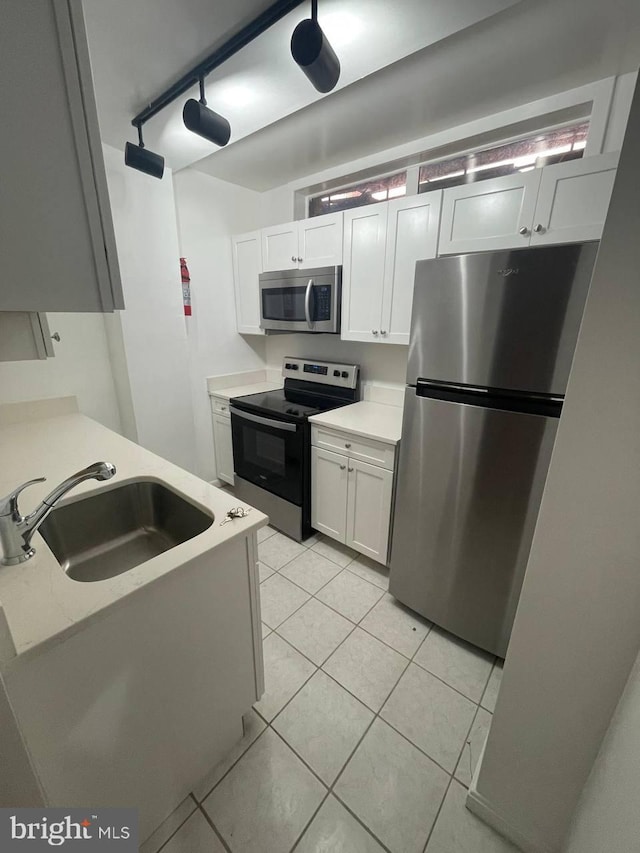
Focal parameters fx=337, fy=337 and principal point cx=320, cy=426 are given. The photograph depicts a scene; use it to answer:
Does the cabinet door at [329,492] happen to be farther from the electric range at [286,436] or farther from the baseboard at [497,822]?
the baseboard at [497,822]

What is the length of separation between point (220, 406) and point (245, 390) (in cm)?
25

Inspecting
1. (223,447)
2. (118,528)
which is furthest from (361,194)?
(118,528)

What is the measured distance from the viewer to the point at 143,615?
33.4 inches

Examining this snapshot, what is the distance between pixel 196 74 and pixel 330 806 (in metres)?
2.71

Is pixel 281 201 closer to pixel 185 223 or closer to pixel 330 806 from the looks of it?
pixel 185 223

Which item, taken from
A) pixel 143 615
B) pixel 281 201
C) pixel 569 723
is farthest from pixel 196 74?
pixel 569 723

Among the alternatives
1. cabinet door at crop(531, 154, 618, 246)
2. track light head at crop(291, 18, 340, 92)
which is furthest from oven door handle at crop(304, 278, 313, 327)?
cabinet door at crop(531, 154, 618, 246)

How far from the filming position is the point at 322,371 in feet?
8.63

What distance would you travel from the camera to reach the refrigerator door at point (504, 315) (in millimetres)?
1124

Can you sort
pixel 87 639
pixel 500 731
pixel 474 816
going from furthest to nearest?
1. pixel 474 816
2. pixel 500 731
3. pixel 87 639

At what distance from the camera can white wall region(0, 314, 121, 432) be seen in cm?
200

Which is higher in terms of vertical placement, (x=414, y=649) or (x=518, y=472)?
(x=518, y=472)

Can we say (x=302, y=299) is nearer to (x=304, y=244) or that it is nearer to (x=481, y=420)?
(x=304, y=244)

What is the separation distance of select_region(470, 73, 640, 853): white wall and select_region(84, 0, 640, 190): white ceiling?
985 mm
